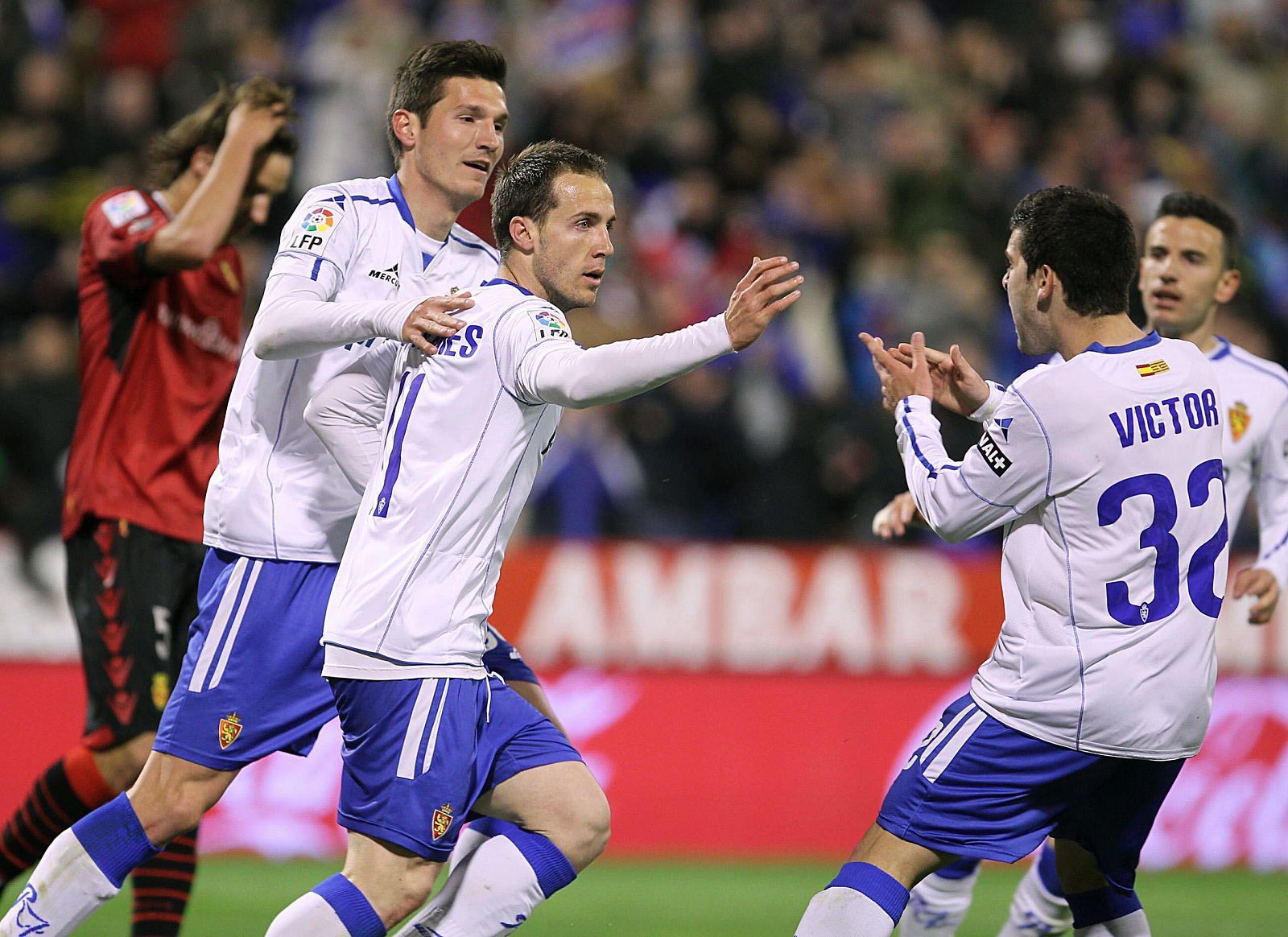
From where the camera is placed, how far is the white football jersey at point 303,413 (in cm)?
483

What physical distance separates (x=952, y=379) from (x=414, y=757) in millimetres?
1895

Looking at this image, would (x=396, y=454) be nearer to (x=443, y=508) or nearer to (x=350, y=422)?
(x=443, y=508)

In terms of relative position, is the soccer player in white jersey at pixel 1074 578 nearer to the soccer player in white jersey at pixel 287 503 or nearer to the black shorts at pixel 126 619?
the soccer player in white jersey at pixel 287 503

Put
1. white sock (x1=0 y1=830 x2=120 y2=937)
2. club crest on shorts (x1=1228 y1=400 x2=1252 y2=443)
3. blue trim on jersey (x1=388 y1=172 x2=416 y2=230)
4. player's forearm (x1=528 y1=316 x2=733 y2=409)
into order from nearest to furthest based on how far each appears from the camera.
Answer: player's forearm (x1=528 y1=316 x2=733 y2=409) < white sock (x1=0 y1=830 x2=120 y2=937) < blue trim on jersey (x1=388 y1=172 x2=416 y2=230) < club crest on shorts (x1=1228 y1=400 x2=1252 y2=443)

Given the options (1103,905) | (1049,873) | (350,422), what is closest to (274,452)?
(350,422)

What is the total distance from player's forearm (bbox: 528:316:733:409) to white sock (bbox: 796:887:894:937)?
1485 millimetres

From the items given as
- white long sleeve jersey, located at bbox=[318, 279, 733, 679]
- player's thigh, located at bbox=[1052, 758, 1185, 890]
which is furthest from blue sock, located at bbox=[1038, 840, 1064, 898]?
white long sleeve jersey, located at bbox=[318, 279, 733, 679]

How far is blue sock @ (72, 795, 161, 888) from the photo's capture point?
4578 mm

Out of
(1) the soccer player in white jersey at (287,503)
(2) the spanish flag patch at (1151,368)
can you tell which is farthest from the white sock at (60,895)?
(2) the spanish flag patch at (1151,368)

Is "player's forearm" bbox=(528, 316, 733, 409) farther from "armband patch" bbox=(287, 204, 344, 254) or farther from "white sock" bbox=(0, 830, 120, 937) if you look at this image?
"white sock" bbox=(0, 830, 120, 937)

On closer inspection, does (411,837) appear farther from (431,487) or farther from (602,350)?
(602,350)

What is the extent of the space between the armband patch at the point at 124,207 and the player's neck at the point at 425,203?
1192mm

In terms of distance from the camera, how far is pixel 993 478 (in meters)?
4.30

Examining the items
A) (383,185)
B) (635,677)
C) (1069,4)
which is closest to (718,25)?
(1069,4)
